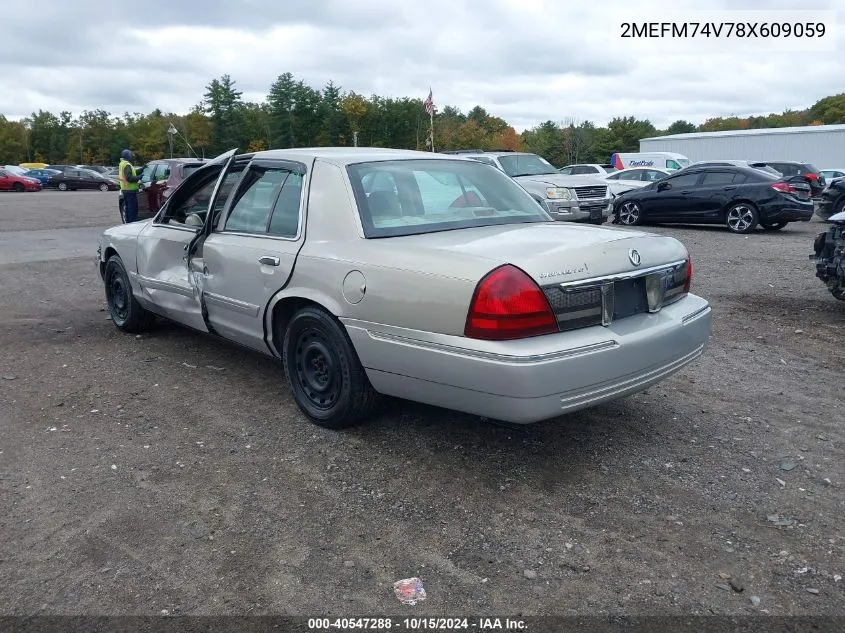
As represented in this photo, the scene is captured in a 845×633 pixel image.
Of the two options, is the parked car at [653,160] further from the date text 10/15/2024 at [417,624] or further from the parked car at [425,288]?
the date text 10/15/2024 at [417,624]

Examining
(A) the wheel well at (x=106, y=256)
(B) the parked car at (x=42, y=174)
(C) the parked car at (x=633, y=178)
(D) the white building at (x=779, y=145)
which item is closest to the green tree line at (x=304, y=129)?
(B) the parked car at (x=42, y=174)

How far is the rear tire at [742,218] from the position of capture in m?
15.4

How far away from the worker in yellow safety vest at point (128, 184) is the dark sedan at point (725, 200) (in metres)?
11.3

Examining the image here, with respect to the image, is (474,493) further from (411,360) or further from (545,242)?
(545,242)

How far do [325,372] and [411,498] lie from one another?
1068mm

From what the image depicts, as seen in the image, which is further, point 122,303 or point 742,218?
point 742,218

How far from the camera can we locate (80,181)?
48.0m

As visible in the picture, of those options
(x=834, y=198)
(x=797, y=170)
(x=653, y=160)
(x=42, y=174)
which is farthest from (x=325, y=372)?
(x=42, y=174)

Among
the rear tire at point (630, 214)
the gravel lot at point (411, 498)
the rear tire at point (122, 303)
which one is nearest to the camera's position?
the gravel lot at point (411, 498)

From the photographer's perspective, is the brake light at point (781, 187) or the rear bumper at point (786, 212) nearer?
the rear bumper at point (786, 212)

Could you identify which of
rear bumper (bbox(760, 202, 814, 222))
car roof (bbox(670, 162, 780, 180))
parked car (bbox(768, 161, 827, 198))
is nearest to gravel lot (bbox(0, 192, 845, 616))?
rear bumper (bbox(760, 202, 814, 222))

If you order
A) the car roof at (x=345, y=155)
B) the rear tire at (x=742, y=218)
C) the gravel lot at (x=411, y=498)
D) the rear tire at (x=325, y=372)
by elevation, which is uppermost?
the car roof at (x=345, y=155)

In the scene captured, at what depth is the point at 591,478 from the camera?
3736 mm

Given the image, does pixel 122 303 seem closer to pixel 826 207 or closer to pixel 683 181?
pixel 683 181
